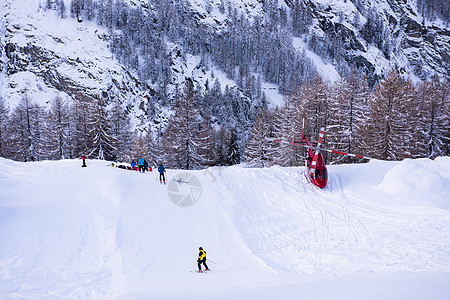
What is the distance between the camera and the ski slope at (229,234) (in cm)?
806

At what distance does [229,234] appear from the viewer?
13.2 meters

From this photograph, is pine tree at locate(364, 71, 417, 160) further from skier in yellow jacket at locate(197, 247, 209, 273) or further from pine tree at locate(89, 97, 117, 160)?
pine tree at locate(89, 97, 117, 160)

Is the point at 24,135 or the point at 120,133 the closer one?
the point at 24,135

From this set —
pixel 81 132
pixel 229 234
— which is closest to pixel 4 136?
pixel 81 132

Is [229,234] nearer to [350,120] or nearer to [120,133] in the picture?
[350,120]

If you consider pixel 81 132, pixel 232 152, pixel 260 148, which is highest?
pixel 81 132

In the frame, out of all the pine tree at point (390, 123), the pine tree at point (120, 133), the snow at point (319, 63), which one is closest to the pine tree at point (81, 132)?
the pine tree at point (120, 133)

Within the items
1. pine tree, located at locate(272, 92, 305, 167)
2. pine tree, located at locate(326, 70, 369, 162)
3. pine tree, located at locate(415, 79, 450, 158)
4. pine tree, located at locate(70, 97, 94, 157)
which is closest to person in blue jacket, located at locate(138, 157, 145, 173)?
pine tree, located at locate(70, 97, 94, 157)

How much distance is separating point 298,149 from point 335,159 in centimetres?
451

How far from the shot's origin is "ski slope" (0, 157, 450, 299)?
8062 millimetres

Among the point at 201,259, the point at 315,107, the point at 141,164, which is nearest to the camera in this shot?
the point at 201,259

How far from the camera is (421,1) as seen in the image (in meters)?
152

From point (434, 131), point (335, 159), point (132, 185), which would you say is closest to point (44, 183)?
point (132, 185)

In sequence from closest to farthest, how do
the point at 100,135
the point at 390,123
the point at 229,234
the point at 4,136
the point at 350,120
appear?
1. the point at 229,234
2. the point at 390,123
3. the point at 350,120
4. the point at 100,135
5. the point at 4,136
